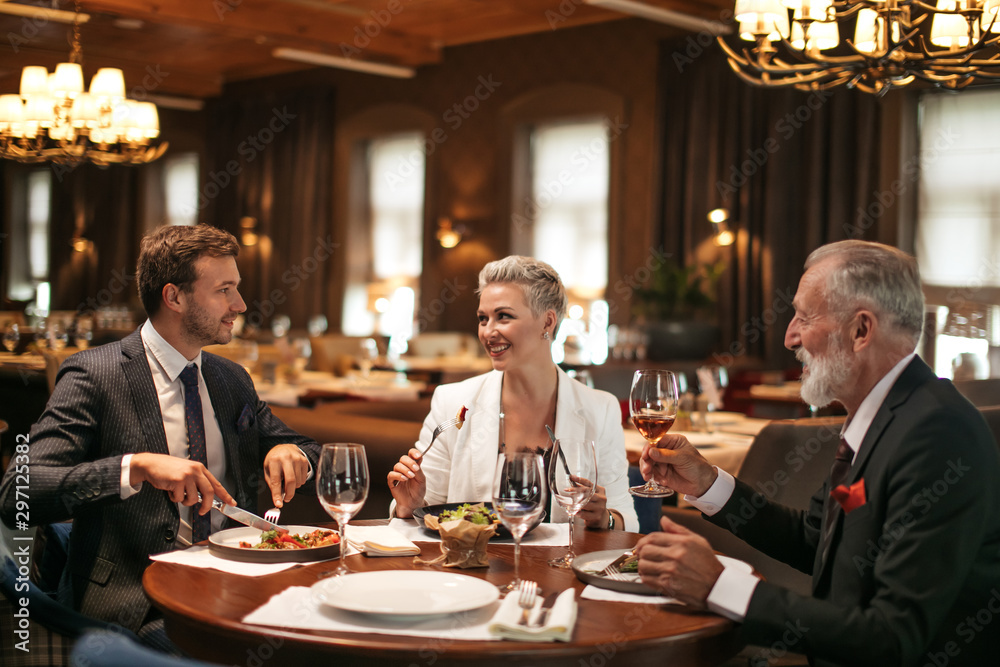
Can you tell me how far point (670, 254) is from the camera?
10.0 m

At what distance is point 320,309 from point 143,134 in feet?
20.7

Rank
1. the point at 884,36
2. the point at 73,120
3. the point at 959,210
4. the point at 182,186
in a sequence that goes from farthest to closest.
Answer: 1. the point at 182,186
2. the point at 959,210
3. the point at 73,120
4. the point at 884,36

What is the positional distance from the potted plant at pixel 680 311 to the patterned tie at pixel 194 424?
687 centimetres

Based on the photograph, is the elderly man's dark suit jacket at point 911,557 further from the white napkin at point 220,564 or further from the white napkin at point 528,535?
the white napkin at point 220,564

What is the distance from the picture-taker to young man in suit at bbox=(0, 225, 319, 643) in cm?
199

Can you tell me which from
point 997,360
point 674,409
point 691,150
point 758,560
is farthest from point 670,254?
point 674,409

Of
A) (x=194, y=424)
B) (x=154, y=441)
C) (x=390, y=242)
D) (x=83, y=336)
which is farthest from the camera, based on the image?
(x=390, y=242)

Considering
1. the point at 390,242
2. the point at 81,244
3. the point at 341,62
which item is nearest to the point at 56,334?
the point at 81,244

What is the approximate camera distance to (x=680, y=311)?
9.38 metres

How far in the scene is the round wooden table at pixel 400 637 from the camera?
52.9 inches

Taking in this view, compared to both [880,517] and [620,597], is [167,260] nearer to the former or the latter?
[620,597]

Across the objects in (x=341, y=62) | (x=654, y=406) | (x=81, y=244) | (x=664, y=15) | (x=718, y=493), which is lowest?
(x=718, y=493)

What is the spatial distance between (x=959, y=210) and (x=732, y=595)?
26.9ft

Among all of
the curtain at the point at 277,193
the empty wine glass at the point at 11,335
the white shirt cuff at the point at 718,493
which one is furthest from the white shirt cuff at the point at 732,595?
the curtain at the point at 277,193
